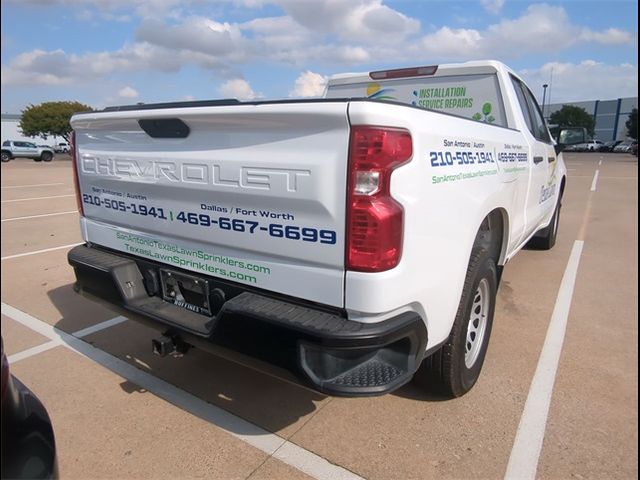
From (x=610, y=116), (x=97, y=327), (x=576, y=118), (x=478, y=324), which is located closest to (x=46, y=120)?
(x=97, y=327)

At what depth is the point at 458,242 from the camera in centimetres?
237

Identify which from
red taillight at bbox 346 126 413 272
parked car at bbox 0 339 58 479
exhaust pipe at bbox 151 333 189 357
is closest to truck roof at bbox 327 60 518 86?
red taillight at bbox 346 126 413 272

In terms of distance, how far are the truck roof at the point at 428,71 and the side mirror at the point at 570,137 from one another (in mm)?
1576

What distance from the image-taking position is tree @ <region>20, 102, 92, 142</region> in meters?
61.4

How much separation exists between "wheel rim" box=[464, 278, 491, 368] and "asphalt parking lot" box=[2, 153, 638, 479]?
0.74ft

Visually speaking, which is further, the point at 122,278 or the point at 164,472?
the point at 122,278

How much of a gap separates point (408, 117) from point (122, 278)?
6.14ft

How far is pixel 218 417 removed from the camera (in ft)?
9.07

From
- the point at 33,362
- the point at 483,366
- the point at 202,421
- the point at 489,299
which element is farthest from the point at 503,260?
the point at 33,362

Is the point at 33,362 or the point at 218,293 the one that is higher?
the point at 218,293

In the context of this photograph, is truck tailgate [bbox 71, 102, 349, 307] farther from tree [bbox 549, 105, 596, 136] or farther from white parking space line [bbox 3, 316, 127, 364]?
tree [bbox 549, 105, 596, 136]

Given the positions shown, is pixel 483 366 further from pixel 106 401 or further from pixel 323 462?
pixel 106 401

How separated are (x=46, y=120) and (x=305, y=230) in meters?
70.5

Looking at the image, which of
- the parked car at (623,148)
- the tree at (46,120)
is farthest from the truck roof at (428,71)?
the tree at (46,120)
